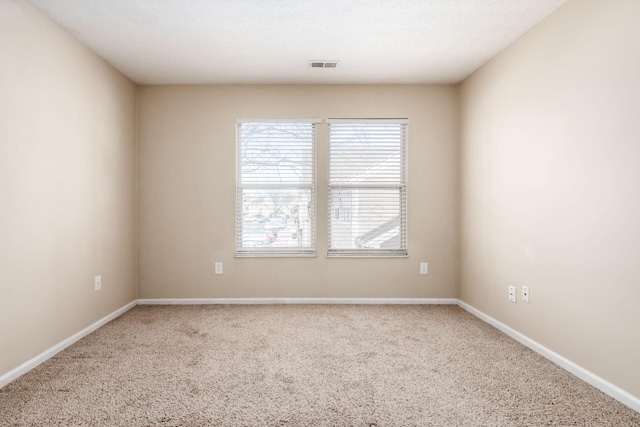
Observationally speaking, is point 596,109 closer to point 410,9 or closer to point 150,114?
point 410,9

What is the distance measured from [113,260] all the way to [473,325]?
3482mm

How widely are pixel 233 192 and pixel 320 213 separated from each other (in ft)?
3.26

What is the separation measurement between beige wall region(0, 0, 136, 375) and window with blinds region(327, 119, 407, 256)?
7.29 ft

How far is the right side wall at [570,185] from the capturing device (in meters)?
1.96

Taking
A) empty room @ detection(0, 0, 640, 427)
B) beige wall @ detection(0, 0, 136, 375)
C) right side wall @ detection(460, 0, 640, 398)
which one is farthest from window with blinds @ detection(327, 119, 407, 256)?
beige wall @ detection(0, 0, 136, 375)

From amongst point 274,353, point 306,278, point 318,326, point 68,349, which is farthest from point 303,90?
point 68,349

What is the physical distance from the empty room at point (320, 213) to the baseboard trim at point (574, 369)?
0.06ft

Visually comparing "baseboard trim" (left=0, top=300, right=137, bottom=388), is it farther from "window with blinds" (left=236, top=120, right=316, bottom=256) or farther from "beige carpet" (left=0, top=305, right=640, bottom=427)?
"window with blinds" (left=236, top=120, right=316, bottom=256)

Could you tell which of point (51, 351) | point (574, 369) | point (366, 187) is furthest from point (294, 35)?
point (574, 369)

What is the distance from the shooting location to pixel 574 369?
7.52 ft

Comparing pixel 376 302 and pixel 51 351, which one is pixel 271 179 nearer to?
pixel 376 302

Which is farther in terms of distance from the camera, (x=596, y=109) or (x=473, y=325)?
(x=473, y=325)

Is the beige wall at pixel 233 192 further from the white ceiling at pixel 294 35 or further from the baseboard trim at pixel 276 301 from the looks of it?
the white ceiling at pixel 294 35

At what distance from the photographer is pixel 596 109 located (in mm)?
2143
